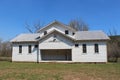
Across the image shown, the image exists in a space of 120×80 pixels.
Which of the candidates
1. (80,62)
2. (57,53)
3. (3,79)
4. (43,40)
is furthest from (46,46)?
(3,79)

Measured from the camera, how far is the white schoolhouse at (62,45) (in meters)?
28.8

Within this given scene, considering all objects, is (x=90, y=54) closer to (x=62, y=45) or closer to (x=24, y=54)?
(x=62, y=45)

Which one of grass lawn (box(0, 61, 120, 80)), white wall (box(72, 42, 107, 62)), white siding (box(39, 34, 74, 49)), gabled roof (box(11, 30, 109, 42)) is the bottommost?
grass lawn (box(0, 61, 120, 80))

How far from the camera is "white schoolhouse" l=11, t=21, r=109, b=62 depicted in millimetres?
28797

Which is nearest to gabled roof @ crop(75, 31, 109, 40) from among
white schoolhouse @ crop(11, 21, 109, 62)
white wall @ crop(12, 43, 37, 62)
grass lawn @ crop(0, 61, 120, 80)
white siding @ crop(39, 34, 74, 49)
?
white schoolhouse @ crop(11, 21, 109, 62)

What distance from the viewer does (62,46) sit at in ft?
96.5

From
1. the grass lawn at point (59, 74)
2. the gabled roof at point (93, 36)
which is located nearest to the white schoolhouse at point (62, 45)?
the gabled roof at point (93, 36)

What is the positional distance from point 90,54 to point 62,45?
4901 mm

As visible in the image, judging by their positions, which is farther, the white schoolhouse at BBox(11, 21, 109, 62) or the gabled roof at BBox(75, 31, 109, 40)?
the gabled roof at BBox(75, 31, 109, 40)

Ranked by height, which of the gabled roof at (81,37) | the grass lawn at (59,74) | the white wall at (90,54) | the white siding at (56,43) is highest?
the gabled roof at (81,37)

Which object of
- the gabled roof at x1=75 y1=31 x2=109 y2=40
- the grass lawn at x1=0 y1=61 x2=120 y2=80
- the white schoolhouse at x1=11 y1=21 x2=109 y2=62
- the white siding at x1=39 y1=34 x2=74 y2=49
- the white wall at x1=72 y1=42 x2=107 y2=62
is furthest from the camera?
the white siding at x1=39 y1=34 x2=74 y2=49

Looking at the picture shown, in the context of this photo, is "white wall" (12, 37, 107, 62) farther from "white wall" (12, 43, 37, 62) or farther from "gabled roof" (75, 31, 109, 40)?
"gabled roof" (75, 31, 109, 40)

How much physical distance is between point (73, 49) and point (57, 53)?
17.6 ft

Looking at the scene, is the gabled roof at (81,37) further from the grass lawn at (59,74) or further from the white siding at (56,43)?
the grass lawn at (59,74)
